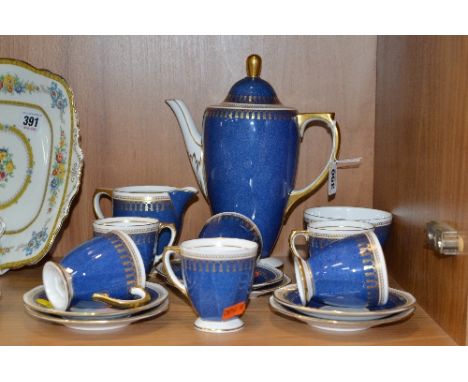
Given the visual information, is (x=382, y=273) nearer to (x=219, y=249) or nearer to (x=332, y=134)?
(x=219, y=249)

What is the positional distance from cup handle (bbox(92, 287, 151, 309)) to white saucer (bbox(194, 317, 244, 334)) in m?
0.06

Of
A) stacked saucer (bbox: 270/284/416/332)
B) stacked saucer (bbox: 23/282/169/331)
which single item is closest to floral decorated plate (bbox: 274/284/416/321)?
stacked saucer (bbox: 270/284/416/332)

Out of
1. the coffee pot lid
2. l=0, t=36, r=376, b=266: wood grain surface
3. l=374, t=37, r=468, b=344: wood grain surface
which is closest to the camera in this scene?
l=374, t=37, r=468, b=344: wood grain surface

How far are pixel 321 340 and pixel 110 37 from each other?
571 millimetres

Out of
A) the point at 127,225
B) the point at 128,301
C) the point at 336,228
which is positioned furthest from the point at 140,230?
the point at 336,228

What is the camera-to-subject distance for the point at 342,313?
0.79m

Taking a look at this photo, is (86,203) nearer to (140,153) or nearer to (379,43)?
(140,153)

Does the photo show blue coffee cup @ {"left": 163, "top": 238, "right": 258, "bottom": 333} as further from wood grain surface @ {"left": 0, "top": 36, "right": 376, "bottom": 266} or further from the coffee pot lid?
wood grain surface @ {"left": 0, "top": 36, "right": 376, "bottom": 266}

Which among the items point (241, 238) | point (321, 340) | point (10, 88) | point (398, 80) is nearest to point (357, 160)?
point (398, 80)

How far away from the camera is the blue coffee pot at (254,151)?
99 centimetres

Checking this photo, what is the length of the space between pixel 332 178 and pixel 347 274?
0.28m

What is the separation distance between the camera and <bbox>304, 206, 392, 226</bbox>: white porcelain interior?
1.02 meters

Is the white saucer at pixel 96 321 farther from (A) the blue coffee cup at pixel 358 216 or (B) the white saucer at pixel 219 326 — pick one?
(A) the blue coffee cup at pixel 358 216

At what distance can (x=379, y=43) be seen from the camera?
3.70 feet
